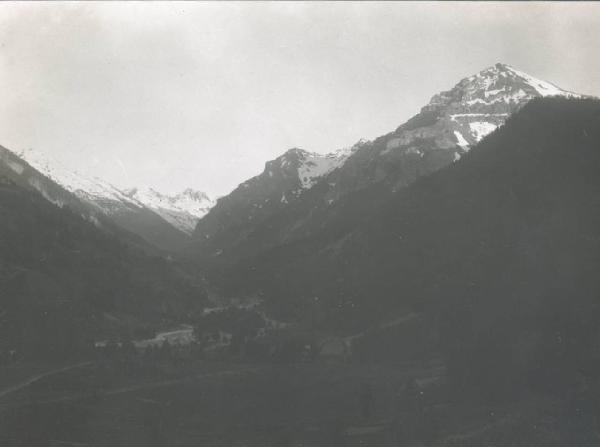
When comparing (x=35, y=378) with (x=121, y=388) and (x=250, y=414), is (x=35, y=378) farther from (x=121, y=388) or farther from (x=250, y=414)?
(x=250, y=414)

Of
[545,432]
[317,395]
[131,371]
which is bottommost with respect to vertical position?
[545,432]

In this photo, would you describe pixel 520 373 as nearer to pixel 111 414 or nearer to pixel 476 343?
pixel 476 343

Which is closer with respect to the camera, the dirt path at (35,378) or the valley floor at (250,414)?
the valley floor at (250,414)

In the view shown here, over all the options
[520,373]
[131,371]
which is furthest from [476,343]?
[131,371]

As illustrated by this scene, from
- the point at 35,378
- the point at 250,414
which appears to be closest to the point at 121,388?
the point at 35,378

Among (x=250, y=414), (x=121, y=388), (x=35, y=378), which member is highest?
(x=35, y=378)

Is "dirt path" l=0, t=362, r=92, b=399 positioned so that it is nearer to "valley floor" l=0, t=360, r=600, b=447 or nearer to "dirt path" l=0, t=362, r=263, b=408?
"dirt path" l=0, t=362, r=263, b=408

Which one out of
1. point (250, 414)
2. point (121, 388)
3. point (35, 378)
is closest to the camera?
point (250, 414)

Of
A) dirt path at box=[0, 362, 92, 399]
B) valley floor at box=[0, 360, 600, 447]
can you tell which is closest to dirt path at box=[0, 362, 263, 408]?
dirt path at box=[0, 362, 92, 399]

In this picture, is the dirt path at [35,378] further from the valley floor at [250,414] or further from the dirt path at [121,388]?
the valley floor at [250,414]

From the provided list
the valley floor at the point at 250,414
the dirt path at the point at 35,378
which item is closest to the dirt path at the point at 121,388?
the dirt path at the point at 35,378

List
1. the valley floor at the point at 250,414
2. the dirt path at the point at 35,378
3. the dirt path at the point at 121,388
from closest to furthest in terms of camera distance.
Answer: the valley floor at the point at 250,414
the dirt path at the point at 121,388
the dirt path at the point at 35,378
